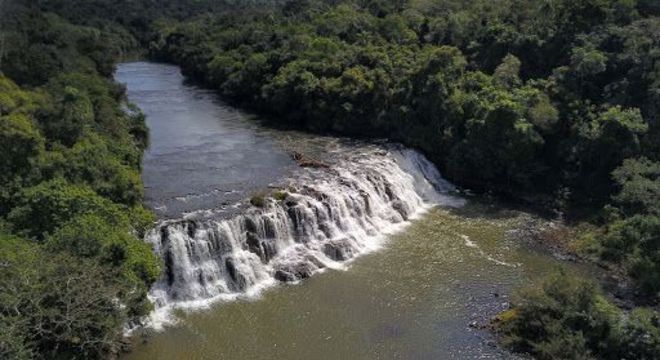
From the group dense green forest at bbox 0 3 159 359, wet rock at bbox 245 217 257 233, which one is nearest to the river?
wet rock at bbox 245 217 257 233

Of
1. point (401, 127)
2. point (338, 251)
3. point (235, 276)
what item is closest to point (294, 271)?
point (235, 276)

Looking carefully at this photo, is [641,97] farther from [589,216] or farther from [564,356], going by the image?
[564,356]

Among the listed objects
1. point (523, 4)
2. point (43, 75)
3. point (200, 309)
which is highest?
point (523, 4)

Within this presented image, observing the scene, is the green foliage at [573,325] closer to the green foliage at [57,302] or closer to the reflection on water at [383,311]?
the reflection on water at [383,311]

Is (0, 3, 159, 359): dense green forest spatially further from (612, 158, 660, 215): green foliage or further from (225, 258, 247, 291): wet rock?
(612, 158, 660, 215): green foliage

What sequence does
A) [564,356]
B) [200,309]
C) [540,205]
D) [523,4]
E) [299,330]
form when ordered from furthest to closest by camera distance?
[523,4], [540,205], [200,309], [299,330], [564,356]

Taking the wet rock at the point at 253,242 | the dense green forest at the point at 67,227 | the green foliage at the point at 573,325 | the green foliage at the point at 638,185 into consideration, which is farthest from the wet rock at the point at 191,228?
the green foliage at the point at 638,185

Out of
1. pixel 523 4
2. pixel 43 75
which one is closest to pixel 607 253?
pixel 523 4
